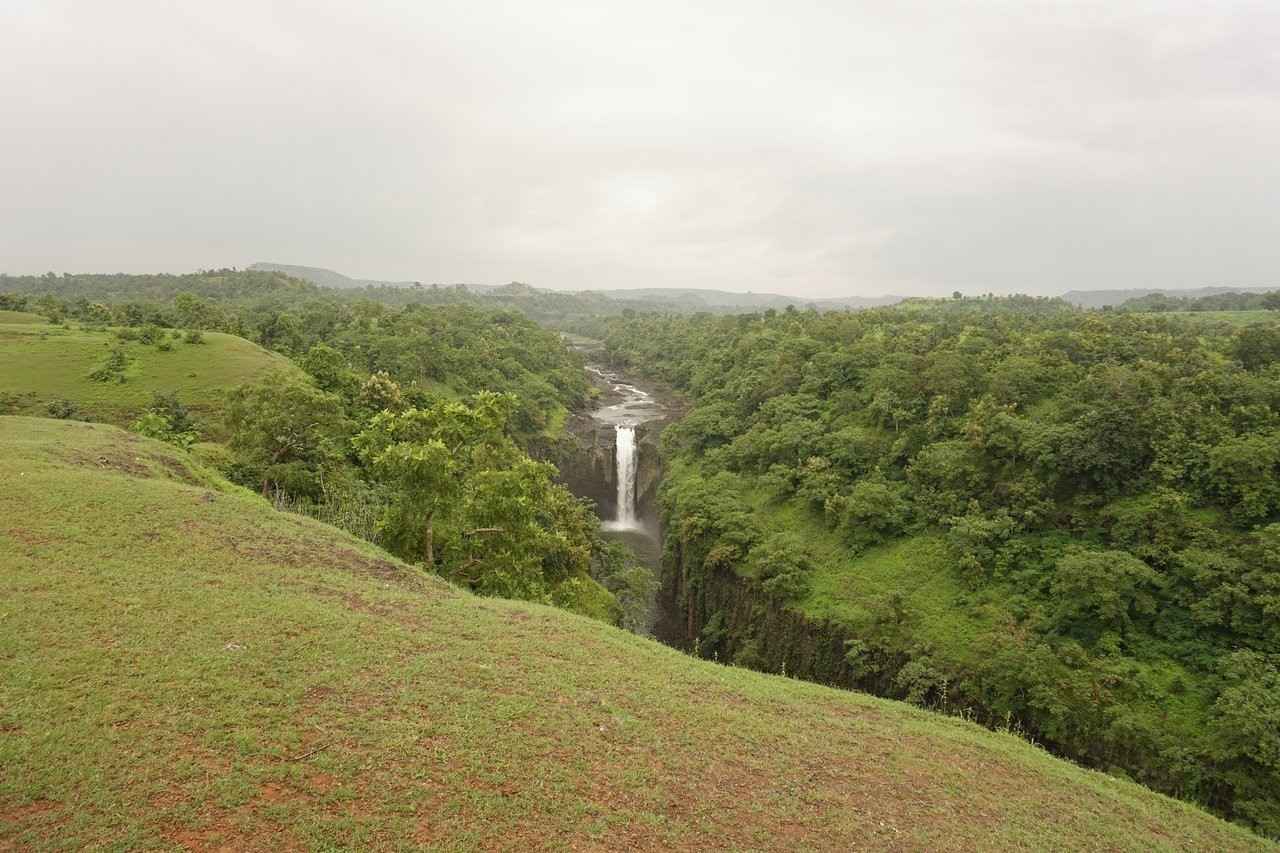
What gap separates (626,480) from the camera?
5138 cm

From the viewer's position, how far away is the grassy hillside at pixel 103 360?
123ft

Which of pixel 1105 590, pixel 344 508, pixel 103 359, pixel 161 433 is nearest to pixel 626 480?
pixel 344 508

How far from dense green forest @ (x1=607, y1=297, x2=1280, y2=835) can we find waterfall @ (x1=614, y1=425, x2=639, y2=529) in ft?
31.1

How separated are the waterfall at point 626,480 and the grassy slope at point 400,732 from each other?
33.9m

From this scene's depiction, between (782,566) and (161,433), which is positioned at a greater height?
(161,433)

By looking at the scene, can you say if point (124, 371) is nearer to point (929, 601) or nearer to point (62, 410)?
point (62, 410)

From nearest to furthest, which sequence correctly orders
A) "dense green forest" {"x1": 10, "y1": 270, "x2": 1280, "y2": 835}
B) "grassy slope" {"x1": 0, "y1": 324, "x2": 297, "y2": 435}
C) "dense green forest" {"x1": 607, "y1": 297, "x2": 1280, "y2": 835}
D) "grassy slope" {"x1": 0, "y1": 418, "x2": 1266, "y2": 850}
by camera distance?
"grassy slope" {"x1": 0, "y1": 418, "x2": 1266, "y2": 850} → "dense green forest" {"x1": 607, "y1": 297, "x2": 1280, "y2": 835} → "dense green forest" {"x1": 10, "y1": 270, "x2": 1280, "y2": 835} → "grassy slope" {"x1": 0, "y1": 324, "x2": 297, "y2": 435}

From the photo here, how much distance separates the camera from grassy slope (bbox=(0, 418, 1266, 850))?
24.6 feet

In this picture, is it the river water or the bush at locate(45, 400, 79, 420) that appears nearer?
the bush at locate(45, 400, 79, 420)

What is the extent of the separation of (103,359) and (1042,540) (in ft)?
178

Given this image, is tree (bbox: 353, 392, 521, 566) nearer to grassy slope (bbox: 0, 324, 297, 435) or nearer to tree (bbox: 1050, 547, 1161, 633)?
tree (bbox: 1050, 547, 1161, 633)

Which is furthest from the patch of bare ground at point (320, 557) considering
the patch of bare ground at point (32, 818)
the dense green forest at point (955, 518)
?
the patch of bare ground at point (32, 818)

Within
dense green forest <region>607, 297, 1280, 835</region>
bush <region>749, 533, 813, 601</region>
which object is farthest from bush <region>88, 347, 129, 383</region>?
bush <region>749, 533, 813, 601</region>

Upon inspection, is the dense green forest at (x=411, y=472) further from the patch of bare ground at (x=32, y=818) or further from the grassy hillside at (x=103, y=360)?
the patch of bare ground at (x=32, y=818)
